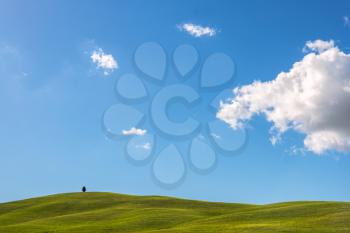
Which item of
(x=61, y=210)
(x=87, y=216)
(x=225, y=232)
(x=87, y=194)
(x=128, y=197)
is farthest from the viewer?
(x=87, y=194)

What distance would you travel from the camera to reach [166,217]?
184ft

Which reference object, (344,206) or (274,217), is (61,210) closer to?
(274,217)

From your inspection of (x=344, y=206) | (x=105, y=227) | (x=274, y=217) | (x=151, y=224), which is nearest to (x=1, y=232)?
(x=105, y=227)

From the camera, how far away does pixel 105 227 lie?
50.5 meters

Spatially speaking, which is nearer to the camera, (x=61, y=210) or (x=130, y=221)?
(x=130, y=221)

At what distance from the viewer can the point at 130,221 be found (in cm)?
5350

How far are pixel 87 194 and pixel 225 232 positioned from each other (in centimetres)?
5106

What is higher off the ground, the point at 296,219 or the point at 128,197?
the point at 128,197

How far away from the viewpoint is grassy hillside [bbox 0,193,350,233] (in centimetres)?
4453

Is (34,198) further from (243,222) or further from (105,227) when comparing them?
(243,222)

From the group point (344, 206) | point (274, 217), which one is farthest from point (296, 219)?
point (344, 206)

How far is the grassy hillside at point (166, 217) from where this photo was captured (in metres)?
44.5

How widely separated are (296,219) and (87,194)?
48.3 meters

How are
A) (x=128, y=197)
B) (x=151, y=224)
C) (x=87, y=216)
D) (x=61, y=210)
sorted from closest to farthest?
1. (x=151, y=224)
2. (x=87, y=216)
3. (x=61, y=210)
4. (x=128, y=197)
